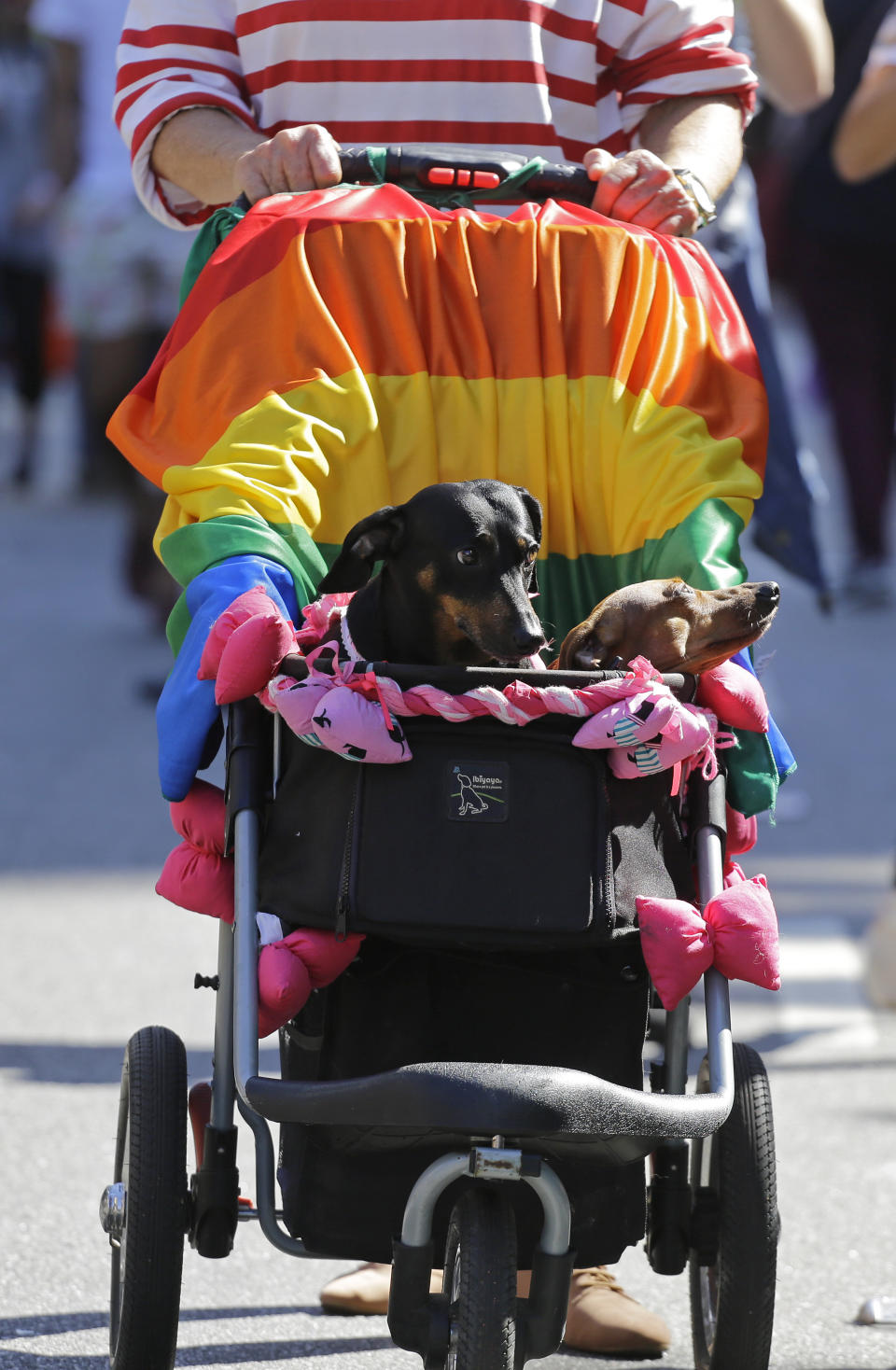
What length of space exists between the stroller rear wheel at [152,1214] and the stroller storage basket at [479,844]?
1.26 feet

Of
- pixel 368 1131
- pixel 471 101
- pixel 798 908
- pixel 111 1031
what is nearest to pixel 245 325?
pixel 471 101

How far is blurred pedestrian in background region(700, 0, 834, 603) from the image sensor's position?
14.4ft

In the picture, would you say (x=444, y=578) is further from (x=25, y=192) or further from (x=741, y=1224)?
(x=25, y=192)

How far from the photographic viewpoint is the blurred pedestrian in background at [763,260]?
439 cm

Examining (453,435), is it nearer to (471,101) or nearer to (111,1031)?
(471,101)

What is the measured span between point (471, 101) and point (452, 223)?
38cm

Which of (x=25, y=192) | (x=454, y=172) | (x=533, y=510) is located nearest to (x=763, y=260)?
(x=454, y=172)

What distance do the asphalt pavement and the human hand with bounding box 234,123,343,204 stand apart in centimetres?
145

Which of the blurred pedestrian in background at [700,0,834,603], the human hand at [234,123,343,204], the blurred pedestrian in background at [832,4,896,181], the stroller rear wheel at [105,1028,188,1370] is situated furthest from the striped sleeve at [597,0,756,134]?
the stroller rear wheel at [105,1028,188,1370]

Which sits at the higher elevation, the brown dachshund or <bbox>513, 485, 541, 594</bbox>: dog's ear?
<bbox>513, 485, 541, 594</bbox>: dog's ear

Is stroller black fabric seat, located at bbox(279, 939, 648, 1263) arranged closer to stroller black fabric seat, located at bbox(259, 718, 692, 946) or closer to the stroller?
the stroller

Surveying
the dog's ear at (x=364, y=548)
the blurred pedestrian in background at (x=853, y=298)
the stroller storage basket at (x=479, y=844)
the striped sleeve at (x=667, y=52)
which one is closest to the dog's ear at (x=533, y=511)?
the dog's ear at (x=364, y=548)

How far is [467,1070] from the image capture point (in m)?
2.28

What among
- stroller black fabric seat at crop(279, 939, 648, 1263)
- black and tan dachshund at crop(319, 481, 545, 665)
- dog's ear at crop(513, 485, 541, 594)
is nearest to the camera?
stroller black fabric seat at crop(279, 939, 648, 1263)
